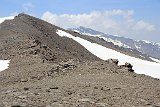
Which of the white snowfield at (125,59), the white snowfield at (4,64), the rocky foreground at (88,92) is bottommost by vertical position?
the rocky foreground at (88,92)

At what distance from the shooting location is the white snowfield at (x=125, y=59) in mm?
80625

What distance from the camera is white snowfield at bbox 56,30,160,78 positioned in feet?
265

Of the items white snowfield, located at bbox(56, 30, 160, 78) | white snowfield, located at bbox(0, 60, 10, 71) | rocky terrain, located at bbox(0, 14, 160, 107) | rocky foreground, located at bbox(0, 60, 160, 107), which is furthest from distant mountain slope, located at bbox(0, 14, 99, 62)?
rocky foreground, located at bbox(0, 60, 160, 107)

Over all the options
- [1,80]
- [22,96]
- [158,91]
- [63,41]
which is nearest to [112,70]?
[158,91]

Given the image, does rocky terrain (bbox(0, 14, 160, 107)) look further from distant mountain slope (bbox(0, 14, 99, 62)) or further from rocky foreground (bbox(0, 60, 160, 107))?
distant mountain slope (bbox(0, 14, 99, 62))

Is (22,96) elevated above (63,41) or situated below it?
below

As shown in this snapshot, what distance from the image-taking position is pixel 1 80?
31828 mm

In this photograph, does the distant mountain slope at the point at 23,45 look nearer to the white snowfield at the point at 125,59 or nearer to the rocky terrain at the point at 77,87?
the rocky terrain at the point at 77,87

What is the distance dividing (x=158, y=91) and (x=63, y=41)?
6161cm

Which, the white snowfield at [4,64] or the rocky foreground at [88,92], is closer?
the rocky foreground at [88,92]

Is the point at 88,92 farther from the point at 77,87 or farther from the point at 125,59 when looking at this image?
the point at 125,59

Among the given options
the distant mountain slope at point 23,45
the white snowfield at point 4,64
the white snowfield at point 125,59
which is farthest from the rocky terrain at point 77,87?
the white snowfield at point 125,59

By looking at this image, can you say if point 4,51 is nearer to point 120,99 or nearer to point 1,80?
point 1,80

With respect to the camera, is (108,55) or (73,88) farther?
(108,55)
